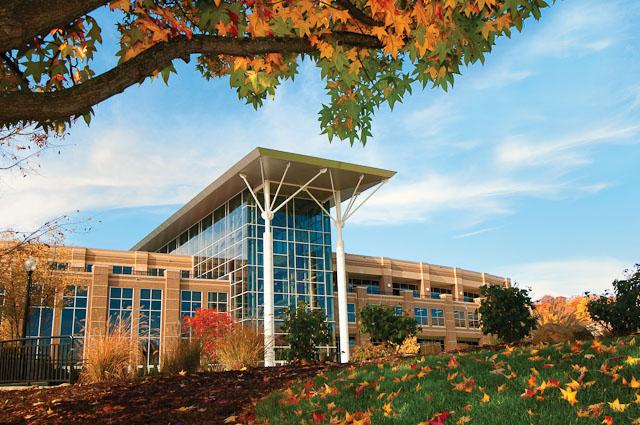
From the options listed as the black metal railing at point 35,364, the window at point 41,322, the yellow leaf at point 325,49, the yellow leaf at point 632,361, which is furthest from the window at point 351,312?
the yellow leaf at point 325,49

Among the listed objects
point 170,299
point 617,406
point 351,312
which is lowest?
point 617,406

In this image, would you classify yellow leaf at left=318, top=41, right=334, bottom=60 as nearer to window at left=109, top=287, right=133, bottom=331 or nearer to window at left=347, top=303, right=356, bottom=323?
window at left=109, top=287, right=133, bottom=331

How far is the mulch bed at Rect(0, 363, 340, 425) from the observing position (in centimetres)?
800

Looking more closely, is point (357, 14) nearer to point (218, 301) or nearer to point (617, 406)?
point (617, 406)

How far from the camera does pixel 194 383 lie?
10070 millimetres

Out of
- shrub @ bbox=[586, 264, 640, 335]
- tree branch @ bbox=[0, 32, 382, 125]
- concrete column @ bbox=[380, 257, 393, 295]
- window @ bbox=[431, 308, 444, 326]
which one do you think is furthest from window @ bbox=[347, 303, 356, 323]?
tree branch @ bbox=[0, 32, 382, 125]

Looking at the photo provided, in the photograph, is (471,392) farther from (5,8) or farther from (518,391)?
(5,8)

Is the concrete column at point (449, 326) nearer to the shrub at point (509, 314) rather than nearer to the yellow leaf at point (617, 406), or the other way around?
the shrub at point (509, 314)

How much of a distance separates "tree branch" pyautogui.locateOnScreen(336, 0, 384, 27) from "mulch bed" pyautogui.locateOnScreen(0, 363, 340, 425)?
489 cm

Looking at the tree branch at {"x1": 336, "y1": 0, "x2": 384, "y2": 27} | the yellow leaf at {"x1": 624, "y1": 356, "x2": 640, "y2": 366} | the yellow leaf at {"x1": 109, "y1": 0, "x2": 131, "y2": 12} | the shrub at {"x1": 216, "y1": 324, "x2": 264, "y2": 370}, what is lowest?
the yellow leaf at {"x1": 624, "y1": 356, "x2": 640, "y2": 366}

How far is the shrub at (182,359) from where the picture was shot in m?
12.3

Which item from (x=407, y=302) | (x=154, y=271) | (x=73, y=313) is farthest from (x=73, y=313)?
(x=407, y=302)

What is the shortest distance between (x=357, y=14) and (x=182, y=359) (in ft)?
28.1

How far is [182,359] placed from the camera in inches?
487
